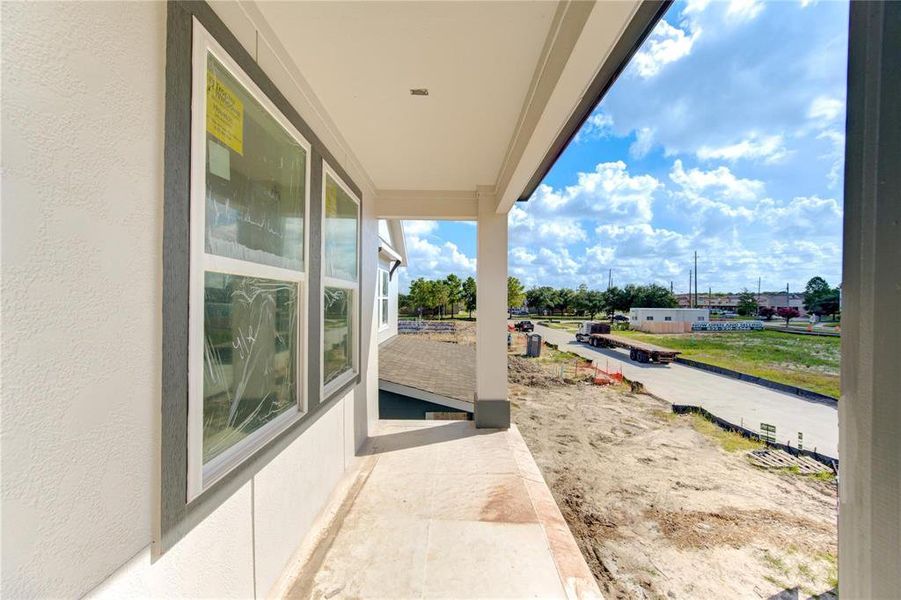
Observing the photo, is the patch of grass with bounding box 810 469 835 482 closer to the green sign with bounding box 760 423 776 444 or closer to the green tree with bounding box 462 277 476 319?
the green sign with bounding box 760 423 776 444

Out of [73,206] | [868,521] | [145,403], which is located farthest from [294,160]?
[868,521]

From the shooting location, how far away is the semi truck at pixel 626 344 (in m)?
16.9

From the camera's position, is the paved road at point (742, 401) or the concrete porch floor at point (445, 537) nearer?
the concrete porch floor at point (445, 537)

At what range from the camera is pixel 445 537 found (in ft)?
8.16

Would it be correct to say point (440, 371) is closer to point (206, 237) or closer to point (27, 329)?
point (206, 237)

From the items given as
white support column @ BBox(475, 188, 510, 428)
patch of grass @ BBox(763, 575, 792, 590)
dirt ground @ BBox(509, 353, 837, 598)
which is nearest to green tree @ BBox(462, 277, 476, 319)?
dirt ground @ BBox(509, 353, 837, 598)

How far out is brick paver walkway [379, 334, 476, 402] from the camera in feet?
19.4

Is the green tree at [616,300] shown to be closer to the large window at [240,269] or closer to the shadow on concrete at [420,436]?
the shadow on concrete at [420,436]

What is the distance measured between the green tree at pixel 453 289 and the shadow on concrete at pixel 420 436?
28.8 meters

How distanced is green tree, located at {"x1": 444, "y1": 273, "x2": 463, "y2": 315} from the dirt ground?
25965mm

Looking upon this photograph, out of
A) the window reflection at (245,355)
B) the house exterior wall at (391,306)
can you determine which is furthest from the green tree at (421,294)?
the window reflection at (245,355)

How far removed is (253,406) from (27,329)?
114 centimetres

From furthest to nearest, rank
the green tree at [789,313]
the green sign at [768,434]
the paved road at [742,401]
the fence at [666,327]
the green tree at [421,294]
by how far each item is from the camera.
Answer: the green tree at [421,294] → the fence at [666,327] → the paved road at [742,401] → the green sign at [768,434] → the green tree at [789,313]

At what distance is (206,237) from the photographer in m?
1.45
